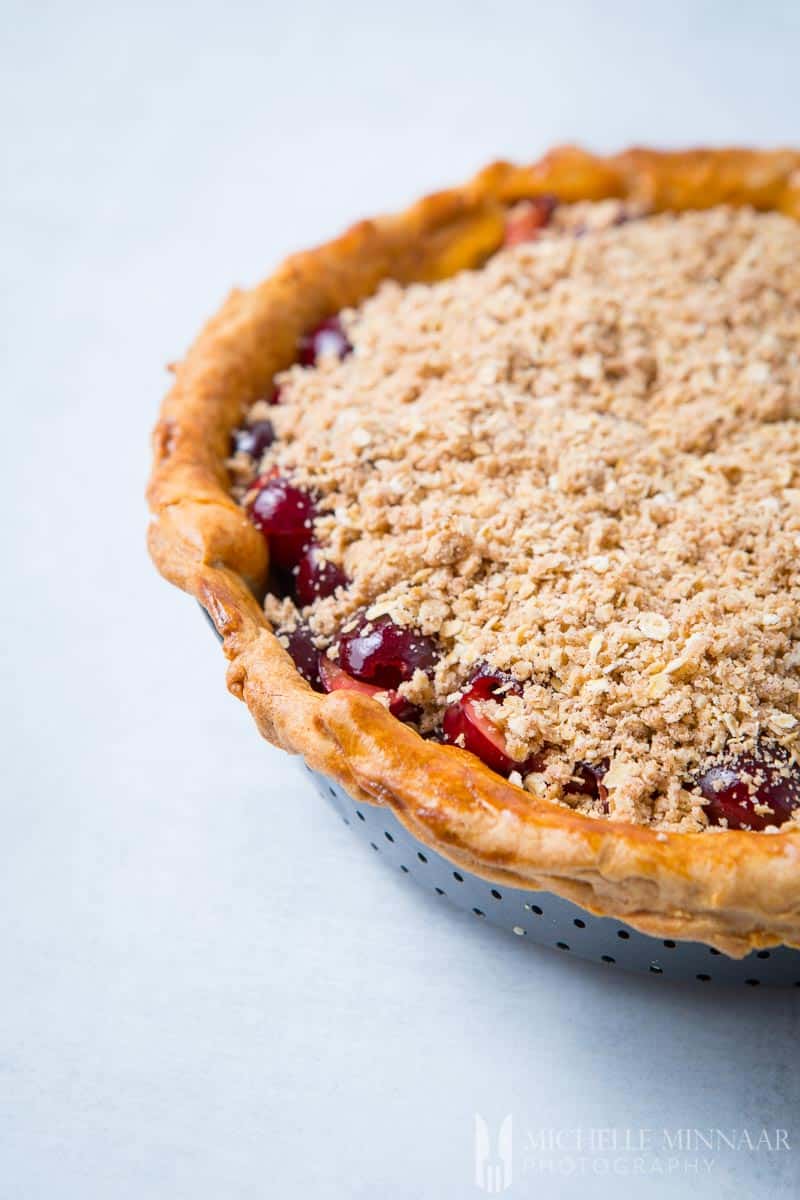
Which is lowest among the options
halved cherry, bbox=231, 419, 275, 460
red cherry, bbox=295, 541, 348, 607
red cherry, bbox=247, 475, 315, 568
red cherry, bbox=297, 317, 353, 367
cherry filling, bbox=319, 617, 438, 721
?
cherry filling, bbox=319, 617, 438, 721

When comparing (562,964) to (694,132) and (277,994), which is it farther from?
(694,132)

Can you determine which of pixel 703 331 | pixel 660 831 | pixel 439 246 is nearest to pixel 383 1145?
pixel 660 831

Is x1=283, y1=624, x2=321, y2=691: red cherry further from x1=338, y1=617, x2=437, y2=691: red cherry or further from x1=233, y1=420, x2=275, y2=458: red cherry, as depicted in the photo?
x1=233, y1=420, x2=275, y2=458: red cherry

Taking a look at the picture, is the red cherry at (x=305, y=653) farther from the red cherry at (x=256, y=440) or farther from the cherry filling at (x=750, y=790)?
the cherry filling at (x=750, y=790)

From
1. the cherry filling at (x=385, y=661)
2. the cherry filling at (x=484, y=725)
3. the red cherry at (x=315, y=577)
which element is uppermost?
the red cherry at (x=315, y=577)

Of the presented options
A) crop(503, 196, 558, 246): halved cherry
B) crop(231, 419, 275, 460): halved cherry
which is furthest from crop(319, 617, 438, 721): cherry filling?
crop(503, 196, 558, 246): halved cherry

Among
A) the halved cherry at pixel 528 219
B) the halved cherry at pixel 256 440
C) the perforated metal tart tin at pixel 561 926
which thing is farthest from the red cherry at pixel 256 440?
the halved cherry at pixel 528 219
